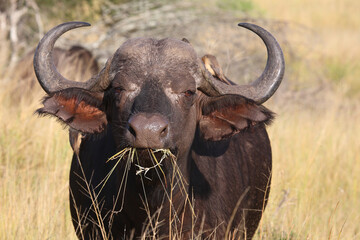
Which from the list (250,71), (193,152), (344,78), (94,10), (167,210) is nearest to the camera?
(167,210)

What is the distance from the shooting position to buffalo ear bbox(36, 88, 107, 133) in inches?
171

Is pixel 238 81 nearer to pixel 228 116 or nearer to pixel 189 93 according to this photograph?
pixel 228 116

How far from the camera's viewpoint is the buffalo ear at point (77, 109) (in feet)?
14.3

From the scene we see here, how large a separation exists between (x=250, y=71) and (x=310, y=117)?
1455 millimetres

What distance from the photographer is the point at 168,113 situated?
392cm

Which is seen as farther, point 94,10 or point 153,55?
point 94,10

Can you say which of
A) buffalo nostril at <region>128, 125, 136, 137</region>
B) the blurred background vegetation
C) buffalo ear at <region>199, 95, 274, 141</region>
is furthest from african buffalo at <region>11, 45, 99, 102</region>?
buffalo nostril at <region>128, 125, 136, 137</region>

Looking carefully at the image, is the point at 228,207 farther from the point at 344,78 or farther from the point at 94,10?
the point at 344,78

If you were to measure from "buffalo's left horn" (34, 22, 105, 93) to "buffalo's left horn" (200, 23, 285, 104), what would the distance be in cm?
88

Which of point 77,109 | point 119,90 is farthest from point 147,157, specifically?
point 77,109

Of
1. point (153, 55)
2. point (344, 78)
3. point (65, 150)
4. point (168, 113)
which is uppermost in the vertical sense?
point (153, 55)

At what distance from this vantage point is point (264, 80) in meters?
4.57

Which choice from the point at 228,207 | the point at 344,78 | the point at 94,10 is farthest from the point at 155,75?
the point at 344,78

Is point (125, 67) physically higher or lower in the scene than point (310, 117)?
higher
